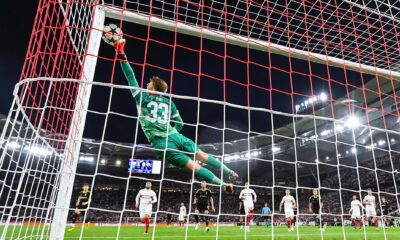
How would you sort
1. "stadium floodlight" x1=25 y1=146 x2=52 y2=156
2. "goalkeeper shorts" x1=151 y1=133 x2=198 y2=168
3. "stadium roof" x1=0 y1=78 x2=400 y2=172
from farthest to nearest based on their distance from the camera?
"stadium roof" x1=0 y1=78 x2=400 y2=172 → "goalkeeper shorts" x1=151 y1=133 x2=198 y2=168 → "stadium floodlight" x1=25 y1=146 x2=52 y2=156

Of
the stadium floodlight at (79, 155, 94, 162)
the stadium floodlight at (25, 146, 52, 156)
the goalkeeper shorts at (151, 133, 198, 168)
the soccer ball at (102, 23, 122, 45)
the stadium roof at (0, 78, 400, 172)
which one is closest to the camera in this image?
the stadium floodlight at (25, 146, 52, 156)

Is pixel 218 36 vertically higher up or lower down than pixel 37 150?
higher up

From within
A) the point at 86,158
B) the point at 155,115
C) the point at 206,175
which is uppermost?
the point at 86,158

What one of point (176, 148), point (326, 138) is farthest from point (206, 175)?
point (326, 138)

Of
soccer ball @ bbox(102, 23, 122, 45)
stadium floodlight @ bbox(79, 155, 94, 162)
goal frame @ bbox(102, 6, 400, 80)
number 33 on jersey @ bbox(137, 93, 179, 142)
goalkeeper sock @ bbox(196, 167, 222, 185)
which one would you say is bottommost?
goalkeeper sock @ bbox(196, 167, 222, 185)

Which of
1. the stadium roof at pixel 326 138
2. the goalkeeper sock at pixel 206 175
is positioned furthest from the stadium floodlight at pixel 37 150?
the stadium roof at pixel 326 138

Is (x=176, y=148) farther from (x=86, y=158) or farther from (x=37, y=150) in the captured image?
(x=86, y=158)

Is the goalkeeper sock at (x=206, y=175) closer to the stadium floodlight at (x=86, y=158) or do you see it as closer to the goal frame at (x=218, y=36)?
the goal frame at (x=218, y=36)

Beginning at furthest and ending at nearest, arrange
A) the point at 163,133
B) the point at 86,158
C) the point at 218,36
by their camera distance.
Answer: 1. the point at 86,158
2. the point at 218,36
3. the point at 163,133

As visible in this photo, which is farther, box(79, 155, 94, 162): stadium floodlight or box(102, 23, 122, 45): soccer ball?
box(79, 155, 94, 162): stadium floodlight

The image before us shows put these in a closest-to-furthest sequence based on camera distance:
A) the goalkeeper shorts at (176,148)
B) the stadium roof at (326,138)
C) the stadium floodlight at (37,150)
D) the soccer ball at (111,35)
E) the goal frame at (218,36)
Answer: the stadium floodlight at (37,150), the goalkeeper shorts at (176,148), the soccer ball at (111,35), the goal frame at (218,36), the stadium roof at (326,138)

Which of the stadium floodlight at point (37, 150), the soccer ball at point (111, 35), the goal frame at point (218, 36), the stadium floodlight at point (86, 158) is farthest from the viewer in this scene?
the stadium floodlight at point (86, 158)

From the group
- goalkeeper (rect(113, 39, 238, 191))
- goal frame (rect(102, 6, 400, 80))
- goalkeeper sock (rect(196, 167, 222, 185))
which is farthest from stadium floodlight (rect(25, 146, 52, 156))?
goal frame (rect(102, 6, 400, 80))

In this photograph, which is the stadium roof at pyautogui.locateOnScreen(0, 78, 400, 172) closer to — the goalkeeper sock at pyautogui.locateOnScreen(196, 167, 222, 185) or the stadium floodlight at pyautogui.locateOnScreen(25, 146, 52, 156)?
the stadium floodlight at pyautogui.locateOnScreen(25, 146, 52, 156)
